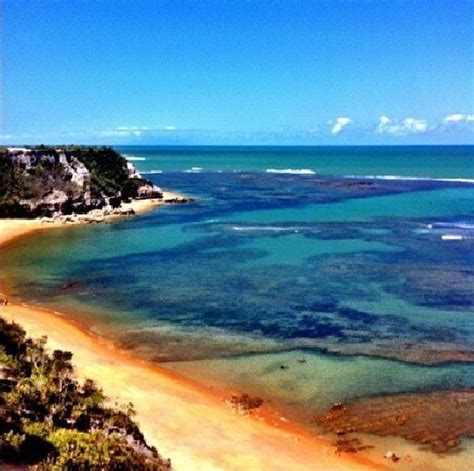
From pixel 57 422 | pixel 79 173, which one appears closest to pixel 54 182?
pixel 79 173

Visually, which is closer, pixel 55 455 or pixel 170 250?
pixel 55 455

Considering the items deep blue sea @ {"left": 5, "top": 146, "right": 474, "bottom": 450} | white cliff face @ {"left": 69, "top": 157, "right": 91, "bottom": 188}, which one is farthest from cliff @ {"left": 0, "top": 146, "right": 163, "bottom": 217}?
deep blue sea @ {"left": 5, "top": 146, "right": 474, "bottom": 450}

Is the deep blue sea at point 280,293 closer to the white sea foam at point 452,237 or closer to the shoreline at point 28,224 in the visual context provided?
the white sea foam at point 452,237

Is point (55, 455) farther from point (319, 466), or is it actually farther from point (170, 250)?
point (170, 250)

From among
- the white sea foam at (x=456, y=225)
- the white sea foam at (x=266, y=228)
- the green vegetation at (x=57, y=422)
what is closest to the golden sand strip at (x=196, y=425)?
the green vegetation at (x=57, y=422)

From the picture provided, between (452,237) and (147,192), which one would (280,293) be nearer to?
(452,237)

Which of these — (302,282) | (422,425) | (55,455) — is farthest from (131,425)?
(302,282)
